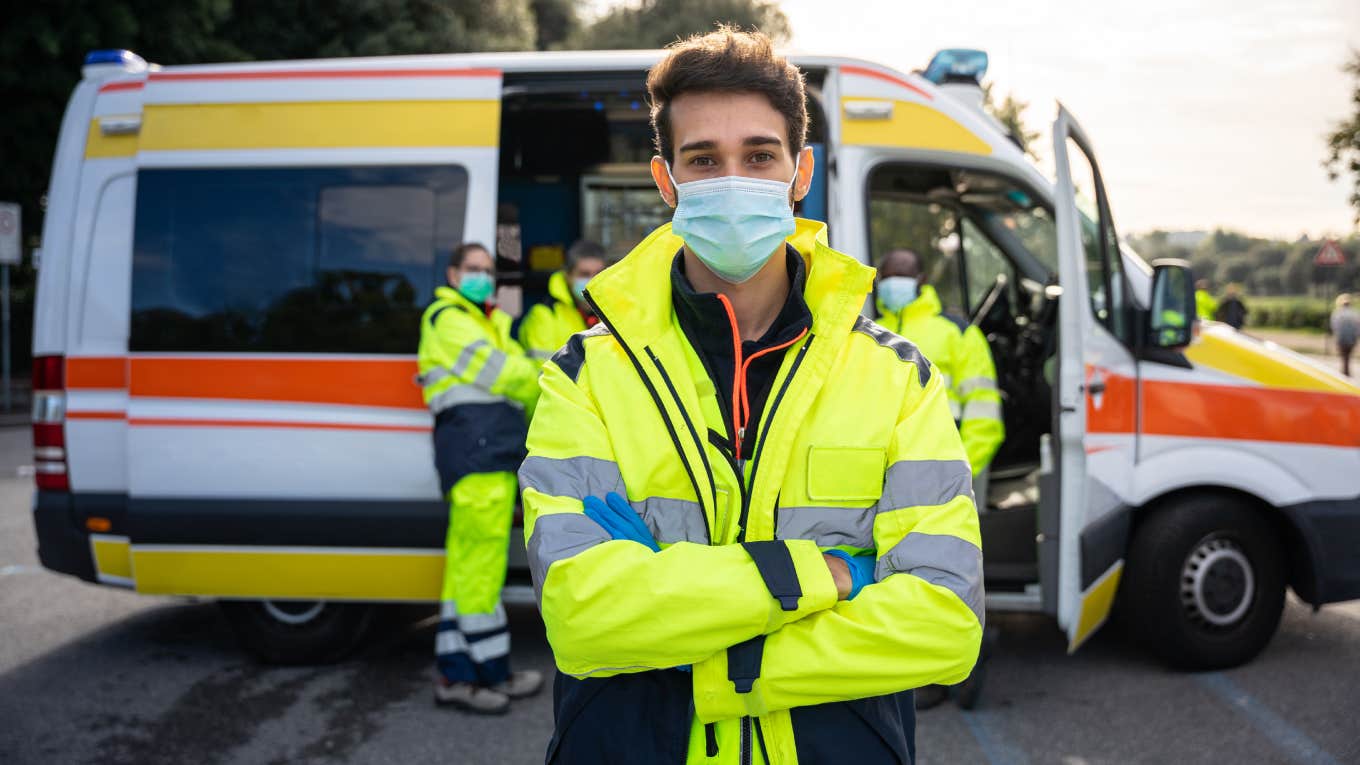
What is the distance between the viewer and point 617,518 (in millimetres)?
1597

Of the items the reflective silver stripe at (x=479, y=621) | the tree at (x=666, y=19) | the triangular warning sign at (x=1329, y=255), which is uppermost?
the tree at (x=666, y=19)

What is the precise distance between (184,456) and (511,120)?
266 cm

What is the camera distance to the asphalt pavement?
150 inches

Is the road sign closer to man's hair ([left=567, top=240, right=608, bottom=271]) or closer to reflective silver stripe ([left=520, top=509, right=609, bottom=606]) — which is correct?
man's hair ([left=567, top=240, right=608, bottom=271])

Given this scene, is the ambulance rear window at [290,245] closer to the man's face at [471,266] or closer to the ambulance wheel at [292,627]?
the man's face at [471,266]

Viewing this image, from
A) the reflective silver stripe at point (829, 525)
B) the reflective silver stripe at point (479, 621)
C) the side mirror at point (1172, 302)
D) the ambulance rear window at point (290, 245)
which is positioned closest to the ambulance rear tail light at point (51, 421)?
the ambulance rear window at point (290, 245)

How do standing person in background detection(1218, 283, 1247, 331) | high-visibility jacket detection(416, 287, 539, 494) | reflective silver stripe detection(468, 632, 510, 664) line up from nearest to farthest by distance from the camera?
high-visibility jacket detection(416, 287, 539, 494)
reflective silver stripe detection(468, 632, 510, 664)
standing person in background detection(1218, 283, 1247, 331)

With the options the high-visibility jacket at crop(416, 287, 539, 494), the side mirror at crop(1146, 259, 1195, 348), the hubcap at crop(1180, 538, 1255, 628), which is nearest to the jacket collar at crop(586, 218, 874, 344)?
the high-visibility jacket at crop(416, 287, 539, 494)

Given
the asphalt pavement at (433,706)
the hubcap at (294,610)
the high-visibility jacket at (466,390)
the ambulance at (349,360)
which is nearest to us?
the asphalt pavement at (433,706)

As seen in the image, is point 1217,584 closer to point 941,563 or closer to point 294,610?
point 941,563

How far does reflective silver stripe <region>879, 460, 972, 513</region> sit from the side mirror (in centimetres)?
294

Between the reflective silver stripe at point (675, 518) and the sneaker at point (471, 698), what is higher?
the reflective silver stripe at point (675, 518)

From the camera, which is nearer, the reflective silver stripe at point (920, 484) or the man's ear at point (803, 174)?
the reflective silver stripe at point (920, 484)

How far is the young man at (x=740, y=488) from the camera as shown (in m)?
1.50
